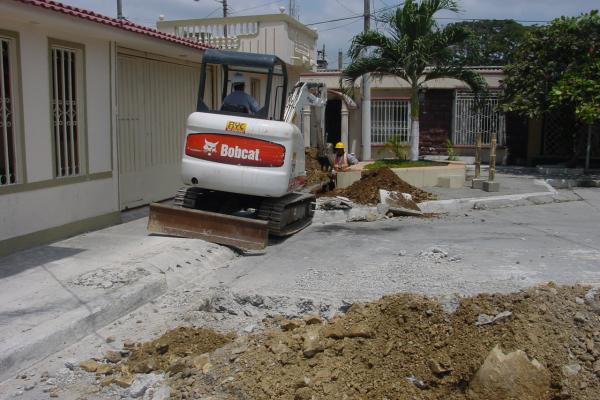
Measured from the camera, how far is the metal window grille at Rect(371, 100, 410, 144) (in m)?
24.9

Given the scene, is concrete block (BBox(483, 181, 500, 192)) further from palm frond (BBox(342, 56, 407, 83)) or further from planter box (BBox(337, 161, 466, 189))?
palm frond (BBox(342, 56, 407, 83))

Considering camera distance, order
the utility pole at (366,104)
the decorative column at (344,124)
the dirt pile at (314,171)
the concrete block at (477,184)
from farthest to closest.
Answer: the decorative column at (344,124) → the utility pole at (366,104) → the concrete block at (477,184) → the dirt pile at (314,171)

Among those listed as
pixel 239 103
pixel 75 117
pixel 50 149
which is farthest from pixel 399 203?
pixel 50 149

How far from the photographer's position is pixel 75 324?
19.4 ft

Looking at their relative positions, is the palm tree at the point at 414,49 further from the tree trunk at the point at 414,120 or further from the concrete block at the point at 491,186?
the concrete block at the point at 491,186

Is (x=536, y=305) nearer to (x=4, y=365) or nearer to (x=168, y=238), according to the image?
(x=4, y=365)

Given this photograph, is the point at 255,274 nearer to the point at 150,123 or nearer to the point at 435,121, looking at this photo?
the point at 150,123

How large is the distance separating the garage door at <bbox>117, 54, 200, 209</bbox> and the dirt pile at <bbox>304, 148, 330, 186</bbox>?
2.95 m

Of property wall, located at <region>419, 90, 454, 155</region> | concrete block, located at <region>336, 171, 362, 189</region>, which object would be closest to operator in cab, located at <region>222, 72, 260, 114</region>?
concrete block, located at <region>336, 171, 362, 189</region>

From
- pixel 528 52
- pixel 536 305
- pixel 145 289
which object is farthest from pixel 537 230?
pixel 528 52

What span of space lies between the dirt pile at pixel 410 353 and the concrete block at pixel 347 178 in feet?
32.0

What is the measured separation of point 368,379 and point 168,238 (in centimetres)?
534

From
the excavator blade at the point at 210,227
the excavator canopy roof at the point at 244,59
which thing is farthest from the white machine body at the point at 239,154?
the excavator canopy roof at the point at 244,59

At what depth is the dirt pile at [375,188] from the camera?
13.6 m
